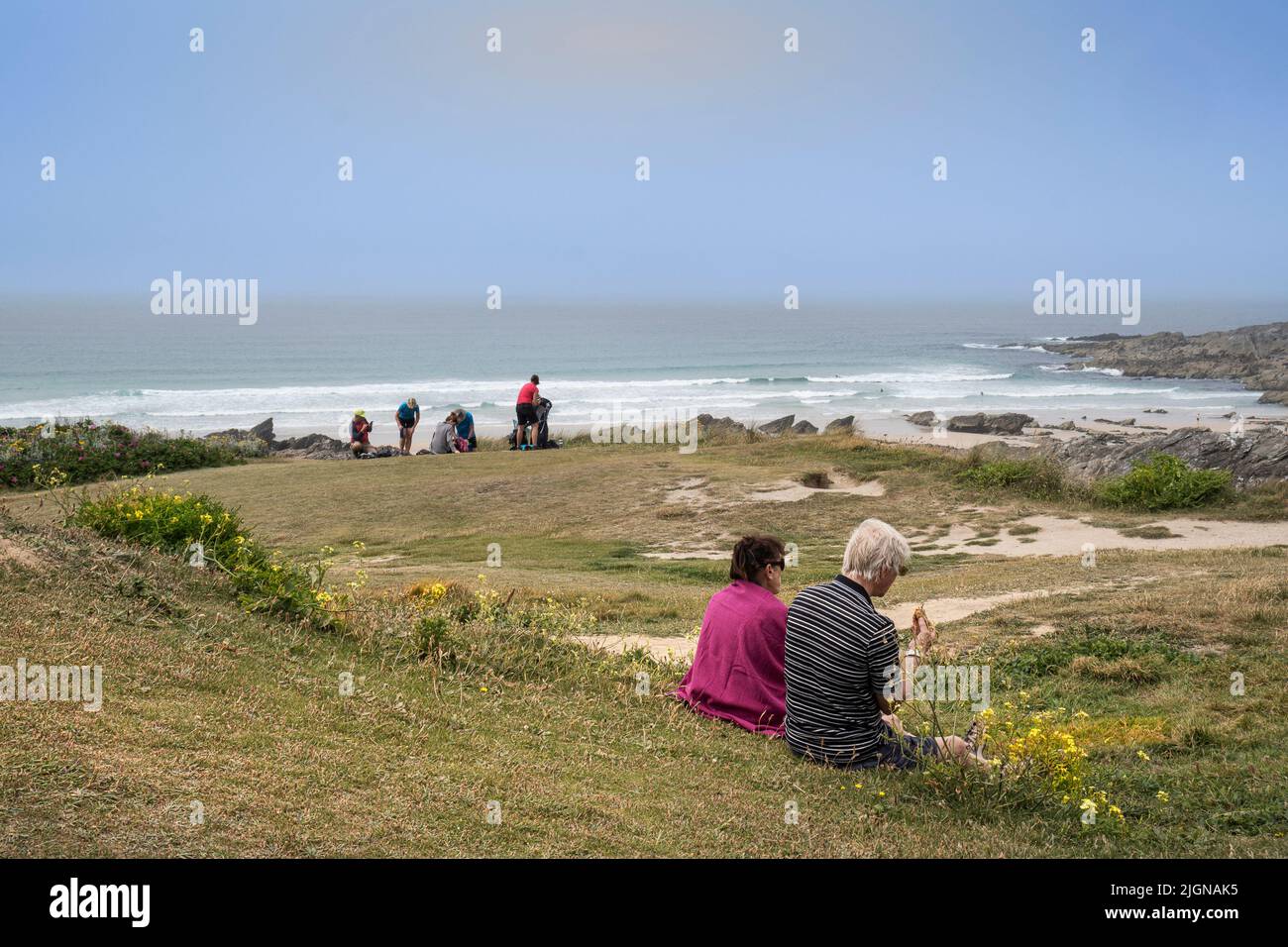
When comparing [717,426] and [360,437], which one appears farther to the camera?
[717,426]

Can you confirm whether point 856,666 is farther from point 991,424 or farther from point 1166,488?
point 991,424

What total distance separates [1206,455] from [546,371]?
2363 inches

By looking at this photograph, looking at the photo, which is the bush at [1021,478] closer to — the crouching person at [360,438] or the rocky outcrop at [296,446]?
the crouching person at [360,438]

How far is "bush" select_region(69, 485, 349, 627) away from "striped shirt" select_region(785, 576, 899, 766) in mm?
2937

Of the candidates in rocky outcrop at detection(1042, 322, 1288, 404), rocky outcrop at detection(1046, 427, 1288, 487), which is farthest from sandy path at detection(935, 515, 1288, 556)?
rocky outcrop at detection(1042, 322, 1288, 404)

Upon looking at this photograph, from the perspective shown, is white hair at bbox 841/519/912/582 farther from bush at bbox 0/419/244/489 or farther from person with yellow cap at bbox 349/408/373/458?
person with yellow cap at bbox 349/408/373/458

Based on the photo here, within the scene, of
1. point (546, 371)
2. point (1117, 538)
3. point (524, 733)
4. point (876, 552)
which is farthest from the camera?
point (546, 371)

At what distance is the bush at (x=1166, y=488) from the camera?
54.0 ft

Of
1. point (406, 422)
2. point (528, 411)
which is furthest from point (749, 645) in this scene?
point (406, 422)

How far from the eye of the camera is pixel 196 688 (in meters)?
5.37

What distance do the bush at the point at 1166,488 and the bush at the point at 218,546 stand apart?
1261 cm

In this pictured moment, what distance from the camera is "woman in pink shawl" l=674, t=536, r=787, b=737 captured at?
19.4 feet

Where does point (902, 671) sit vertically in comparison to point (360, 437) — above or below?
below

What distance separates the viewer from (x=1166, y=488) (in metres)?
16.6
